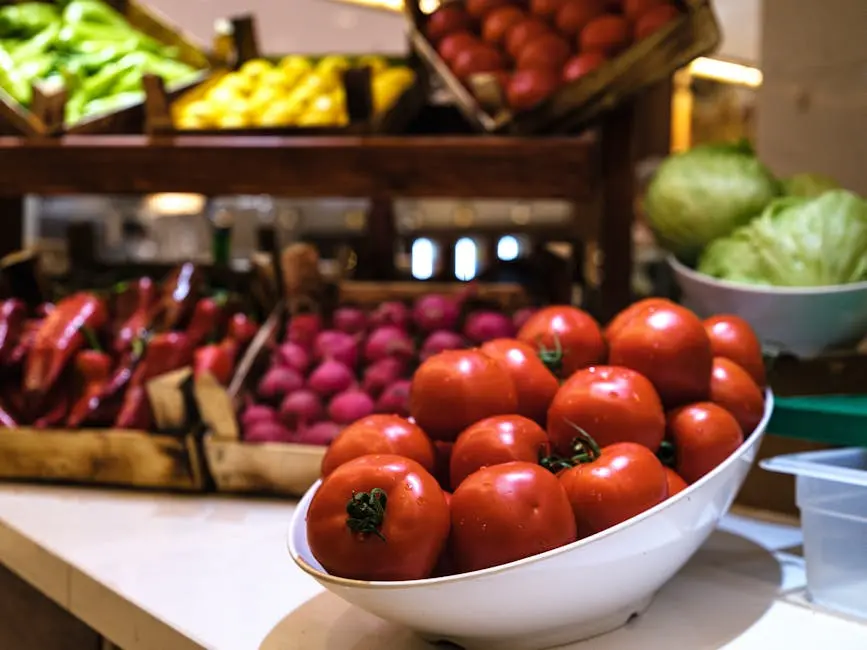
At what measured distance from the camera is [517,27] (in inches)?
67.3

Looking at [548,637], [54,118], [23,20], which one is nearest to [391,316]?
[54,118]

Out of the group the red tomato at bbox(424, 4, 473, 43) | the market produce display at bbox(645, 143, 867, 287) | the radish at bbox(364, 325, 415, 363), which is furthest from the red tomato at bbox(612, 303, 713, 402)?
the red tomato at bbox(424, 4, 473, 43)

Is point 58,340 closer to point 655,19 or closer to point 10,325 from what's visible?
point 10,325

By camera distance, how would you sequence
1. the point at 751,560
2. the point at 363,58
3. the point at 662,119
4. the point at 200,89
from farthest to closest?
the point at 662,119, the point at 363,58, the point at 200,89, the point at 751,560

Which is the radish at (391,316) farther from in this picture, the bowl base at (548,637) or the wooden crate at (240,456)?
the bowl base at (548,637)

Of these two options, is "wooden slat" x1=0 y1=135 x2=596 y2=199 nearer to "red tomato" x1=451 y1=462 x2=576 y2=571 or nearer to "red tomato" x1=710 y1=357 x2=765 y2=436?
"red tomato" x1=710 y1=357 x2=765 y2=436

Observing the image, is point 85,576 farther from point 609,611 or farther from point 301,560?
point 609,611

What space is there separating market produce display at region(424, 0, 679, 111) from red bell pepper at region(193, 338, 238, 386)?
0.68 meters

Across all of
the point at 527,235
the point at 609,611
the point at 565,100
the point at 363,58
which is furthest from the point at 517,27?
the point at 527,235

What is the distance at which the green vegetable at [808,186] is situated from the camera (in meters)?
1.66

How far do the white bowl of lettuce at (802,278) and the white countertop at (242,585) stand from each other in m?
0.32

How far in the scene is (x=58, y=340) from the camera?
168cm

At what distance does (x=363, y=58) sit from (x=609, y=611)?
5.47 ft

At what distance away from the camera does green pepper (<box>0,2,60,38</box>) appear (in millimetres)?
2316
